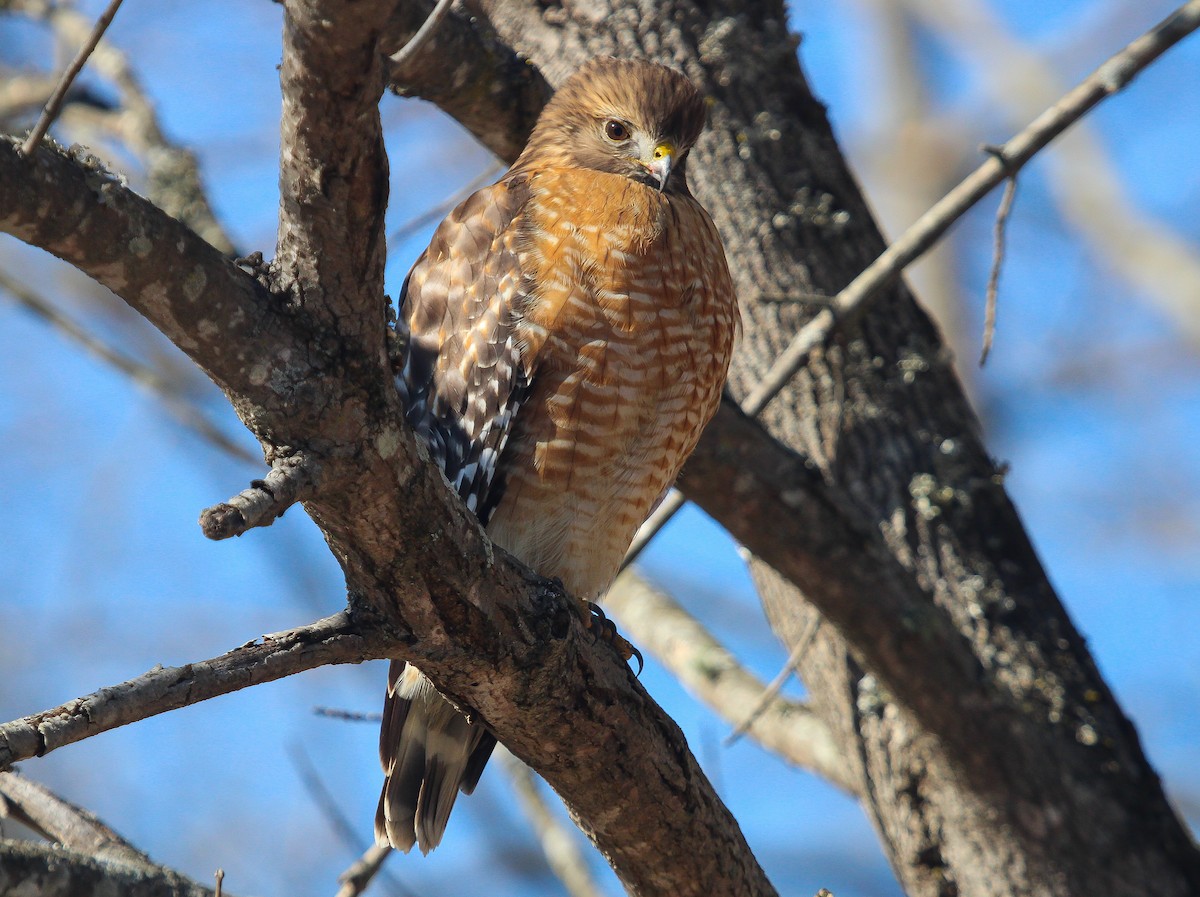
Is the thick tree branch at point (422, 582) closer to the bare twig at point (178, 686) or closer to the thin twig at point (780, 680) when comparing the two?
the bare twig at point (178, 686)

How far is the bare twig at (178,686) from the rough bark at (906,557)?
1.93 m

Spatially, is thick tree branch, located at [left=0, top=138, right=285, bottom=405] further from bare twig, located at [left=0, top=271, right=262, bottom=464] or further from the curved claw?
bare twig, located at [left=0, top=271, right=262, bottom=464]

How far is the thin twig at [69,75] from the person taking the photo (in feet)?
4.99

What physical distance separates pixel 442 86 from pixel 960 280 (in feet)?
25.5

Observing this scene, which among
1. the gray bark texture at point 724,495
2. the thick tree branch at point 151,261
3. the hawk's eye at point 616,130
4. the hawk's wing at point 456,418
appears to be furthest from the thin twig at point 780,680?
the thick tree branch at point 151,261

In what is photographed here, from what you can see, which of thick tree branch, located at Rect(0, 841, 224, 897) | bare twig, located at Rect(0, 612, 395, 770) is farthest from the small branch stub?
thick tree branch, located at Rect(0, 841, 224, 897)

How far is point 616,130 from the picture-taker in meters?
3.97

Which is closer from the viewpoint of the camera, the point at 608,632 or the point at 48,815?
the point at 48,815

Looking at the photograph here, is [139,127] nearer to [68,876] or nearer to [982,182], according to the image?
[982,182]

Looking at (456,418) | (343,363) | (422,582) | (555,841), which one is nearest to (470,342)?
(456,418)

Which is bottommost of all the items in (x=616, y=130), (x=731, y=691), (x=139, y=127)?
(x=731, y=691)

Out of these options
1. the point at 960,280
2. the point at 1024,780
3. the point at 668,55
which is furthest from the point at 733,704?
the point at 960,280

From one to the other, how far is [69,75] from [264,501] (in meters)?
0.61

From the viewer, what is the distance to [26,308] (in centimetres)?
499
